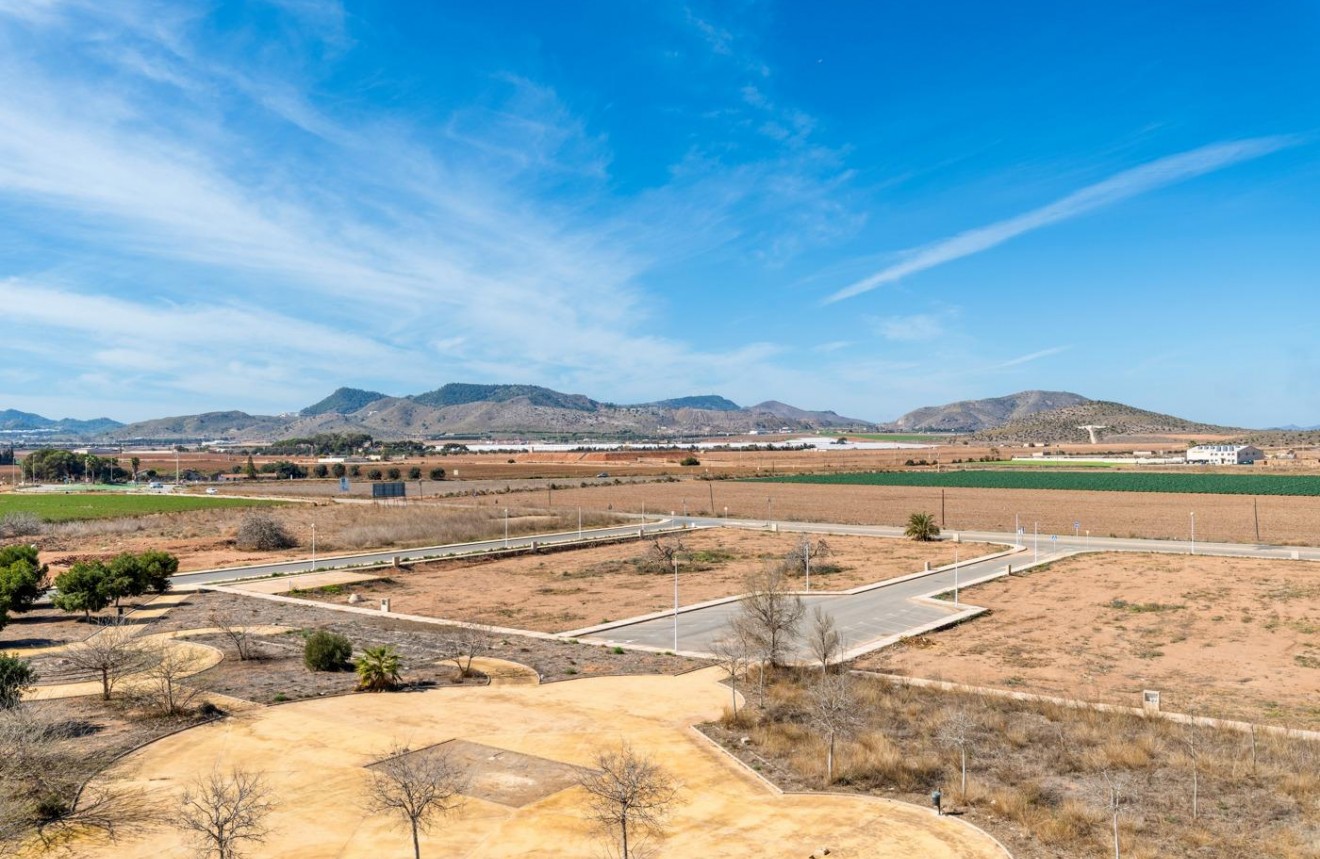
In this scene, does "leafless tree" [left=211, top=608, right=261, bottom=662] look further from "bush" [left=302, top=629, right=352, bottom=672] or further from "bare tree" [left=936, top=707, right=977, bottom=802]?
"bare tree" [left=936, top=707, right=977, bottom=802]

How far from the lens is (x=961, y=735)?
17.9 m

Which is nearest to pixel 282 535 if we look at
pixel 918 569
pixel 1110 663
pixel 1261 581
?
pixel 918 569

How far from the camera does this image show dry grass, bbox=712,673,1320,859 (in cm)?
1532

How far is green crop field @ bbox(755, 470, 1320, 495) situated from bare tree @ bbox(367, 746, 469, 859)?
10674 cm

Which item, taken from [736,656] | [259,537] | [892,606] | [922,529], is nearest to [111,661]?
[736,656]

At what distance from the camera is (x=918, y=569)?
164ft

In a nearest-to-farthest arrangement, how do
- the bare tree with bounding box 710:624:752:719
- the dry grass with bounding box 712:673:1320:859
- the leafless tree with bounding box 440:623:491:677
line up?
the dry grass with bounding box 712:673:1320:859 → the bare tree with bounding box 710:624:752:719 → the leafless tree with bounding box 440:623:491:677

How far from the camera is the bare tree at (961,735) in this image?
1737 cm

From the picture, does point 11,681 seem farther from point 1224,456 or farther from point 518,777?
point 1224,456

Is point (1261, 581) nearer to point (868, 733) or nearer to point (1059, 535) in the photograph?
point (1059, 535)

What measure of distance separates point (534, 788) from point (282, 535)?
5406 centimetres

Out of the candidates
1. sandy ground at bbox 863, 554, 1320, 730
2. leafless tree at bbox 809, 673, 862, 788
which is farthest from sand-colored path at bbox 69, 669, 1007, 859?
sandy ground at bbox 863, 554, 1320, 730

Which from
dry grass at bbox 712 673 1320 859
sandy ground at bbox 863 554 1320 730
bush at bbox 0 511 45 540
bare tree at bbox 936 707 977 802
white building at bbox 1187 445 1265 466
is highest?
white building at bbox 1187 445 1265 466

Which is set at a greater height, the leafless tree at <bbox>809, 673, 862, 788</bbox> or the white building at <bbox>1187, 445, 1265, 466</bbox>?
the white building at <bbox>1187, 445, 1265, 466</bbox>
